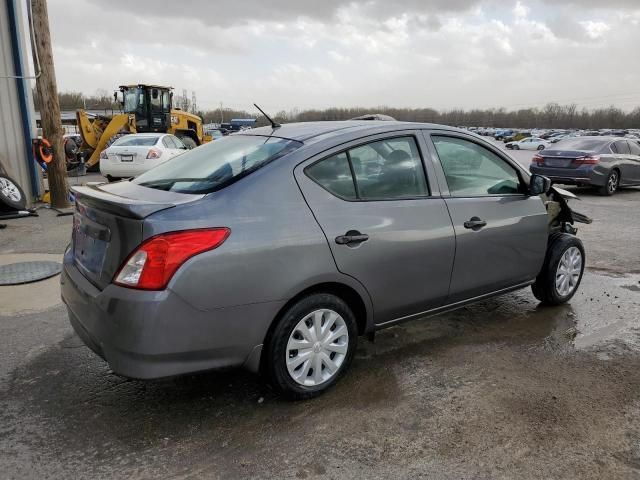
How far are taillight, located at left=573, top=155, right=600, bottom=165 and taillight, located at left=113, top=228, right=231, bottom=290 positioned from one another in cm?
A: 1285

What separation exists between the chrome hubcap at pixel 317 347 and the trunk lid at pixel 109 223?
3.20 feet

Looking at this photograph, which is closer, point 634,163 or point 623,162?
point 623,162

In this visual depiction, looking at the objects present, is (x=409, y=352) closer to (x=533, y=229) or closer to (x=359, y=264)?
(x=359, y=264)

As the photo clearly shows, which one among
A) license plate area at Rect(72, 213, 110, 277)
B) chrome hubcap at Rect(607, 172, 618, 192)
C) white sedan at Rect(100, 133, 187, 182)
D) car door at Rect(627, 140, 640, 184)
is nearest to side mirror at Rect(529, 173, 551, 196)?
license plate area at Rect(72, 213, 110, 277)

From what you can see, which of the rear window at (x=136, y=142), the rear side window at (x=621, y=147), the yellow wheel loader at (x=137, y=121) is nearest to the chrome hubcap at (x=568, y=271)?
the rear side window at (x=621, y=147)

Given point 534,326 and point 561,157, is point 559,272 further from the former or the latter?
point 561,157

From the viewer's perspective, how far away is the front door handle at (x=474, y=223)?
12.0 feet

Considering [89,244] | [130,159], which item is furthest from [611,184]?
[89,244]

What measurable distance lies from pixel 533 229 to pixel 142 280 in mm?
3113

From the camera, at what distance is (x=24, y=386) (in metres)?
3.27

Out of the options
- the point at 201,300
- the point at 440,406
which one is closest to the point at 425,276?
the point at 440,406

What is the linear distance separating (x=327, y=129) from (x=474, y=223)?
125 centimetres

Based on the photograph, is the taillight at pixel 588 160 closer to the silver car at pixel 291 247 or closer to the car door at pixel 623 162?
the car door at pixel 623 162

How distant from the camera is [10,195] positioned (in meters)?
9.29
